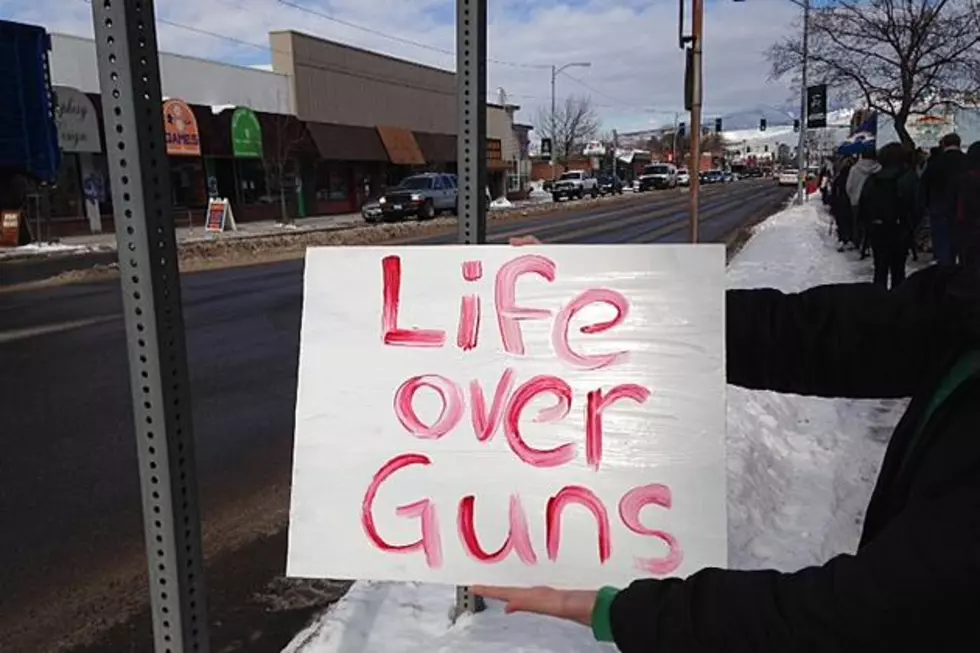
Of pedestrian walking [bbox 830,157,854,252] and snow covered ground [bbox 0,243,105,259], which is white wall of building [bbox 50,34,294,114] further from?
pedestrian walking [bbox 830,157,854,252]

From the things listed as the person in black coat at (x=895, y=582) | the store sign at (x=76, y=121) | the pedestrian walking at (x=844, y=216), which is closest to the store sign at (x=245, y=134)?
the store sign at (x=76, y=121)

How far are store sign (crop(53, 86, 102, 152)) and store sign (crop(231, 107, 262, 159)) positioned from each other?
5414 mm

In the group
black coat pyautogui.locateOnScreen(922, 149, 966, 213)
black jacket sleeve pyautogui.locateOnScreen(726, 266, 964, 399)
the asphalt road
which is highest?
black coat pyautogui.locateOnScreen(922, 149, 966, 213)

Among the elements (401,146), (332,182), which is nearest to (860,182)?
(332,182)

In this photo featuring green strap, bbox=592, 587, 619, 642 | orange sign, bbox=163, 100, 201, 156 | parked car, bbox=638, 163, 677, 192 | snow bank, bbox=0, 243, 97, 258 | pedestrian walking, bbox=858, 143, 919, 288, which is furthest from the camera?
parked car, bbox=638, 163, 677, 192

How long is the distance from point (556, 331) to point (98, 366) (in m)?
6.69

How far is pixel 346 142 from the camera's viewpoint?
110 feet

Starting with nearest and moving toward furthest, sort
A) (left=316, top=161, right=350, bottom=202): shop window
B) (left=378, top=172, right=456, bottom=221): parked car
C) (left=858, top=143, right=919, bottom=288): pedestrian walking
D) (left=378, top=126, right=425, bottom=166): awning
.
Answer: (left=858, top=143, right=919, bottom=288): pedestrian walking < (left=378, top=172, right=456, bottom=221): parked car < (left=316, top=161, right=350, bottom=202): shop window < (left=378, top=126, right=425, bottom=166): awning

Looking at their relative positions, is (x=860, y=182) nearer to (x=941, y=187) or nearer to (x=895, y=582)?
(x=941, y=187)

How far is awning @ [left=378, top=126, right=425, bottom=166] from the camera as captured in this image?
118ft

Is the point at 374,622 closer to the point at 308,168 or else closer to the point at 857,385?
the point at 857,385

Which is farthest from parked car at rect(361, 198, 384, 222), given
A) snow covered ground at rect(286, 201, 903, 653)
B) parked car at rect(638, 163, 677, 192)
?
Answer: parked car at rect(638, 163, 677, 192)

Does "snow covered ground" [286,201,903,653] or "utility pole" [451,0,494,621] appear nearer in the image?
"utility pole" [451,0,494,621]

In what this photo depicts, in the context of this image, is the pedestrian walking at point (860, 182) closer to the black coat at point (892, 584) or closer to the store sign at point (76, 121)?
the black coat at point (892, 584)
